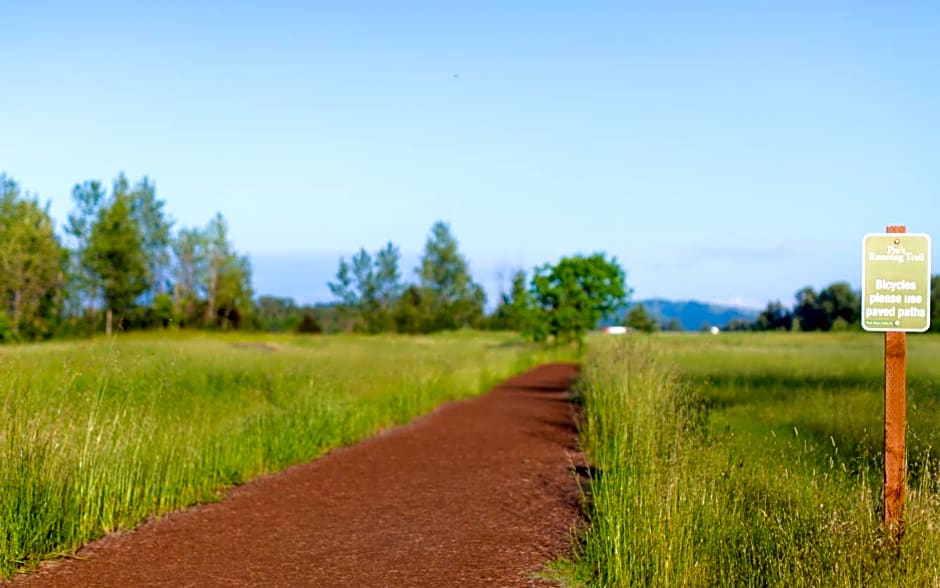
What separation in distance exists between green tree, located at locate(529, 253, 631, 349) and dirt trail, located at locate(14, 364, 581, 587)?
41.7 m

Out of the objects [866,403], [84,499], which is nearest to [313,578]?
[84,499]

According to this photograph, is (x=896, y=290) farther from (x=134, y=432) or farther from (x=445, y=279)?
(x=445, y=279)

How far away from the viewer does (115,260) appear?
173 ft

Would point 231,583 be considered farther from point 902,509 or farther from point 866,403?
point 866,403

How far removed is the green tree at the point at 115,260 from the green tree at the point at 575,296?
79.0 feet

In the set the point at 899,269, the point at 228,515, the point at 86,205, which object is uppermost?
the point at 86,205

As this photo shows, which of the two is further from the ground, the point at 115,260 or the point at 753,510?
the point at 115,260

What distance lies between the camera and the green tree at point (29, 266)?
34.7 meters

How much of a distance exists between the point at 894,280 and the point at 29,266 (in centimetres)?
3741

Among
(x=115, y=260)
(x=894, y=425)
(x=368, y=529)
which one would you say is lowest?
(x=368, y=529)

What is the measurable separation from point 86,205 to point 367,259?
3839cm

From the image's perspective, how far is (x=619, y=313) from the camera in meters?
58.7

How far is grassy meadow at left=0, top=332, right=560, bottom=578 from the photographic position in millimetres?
7246

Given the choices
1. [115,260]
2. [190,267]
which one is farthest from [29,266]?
[190,267]
